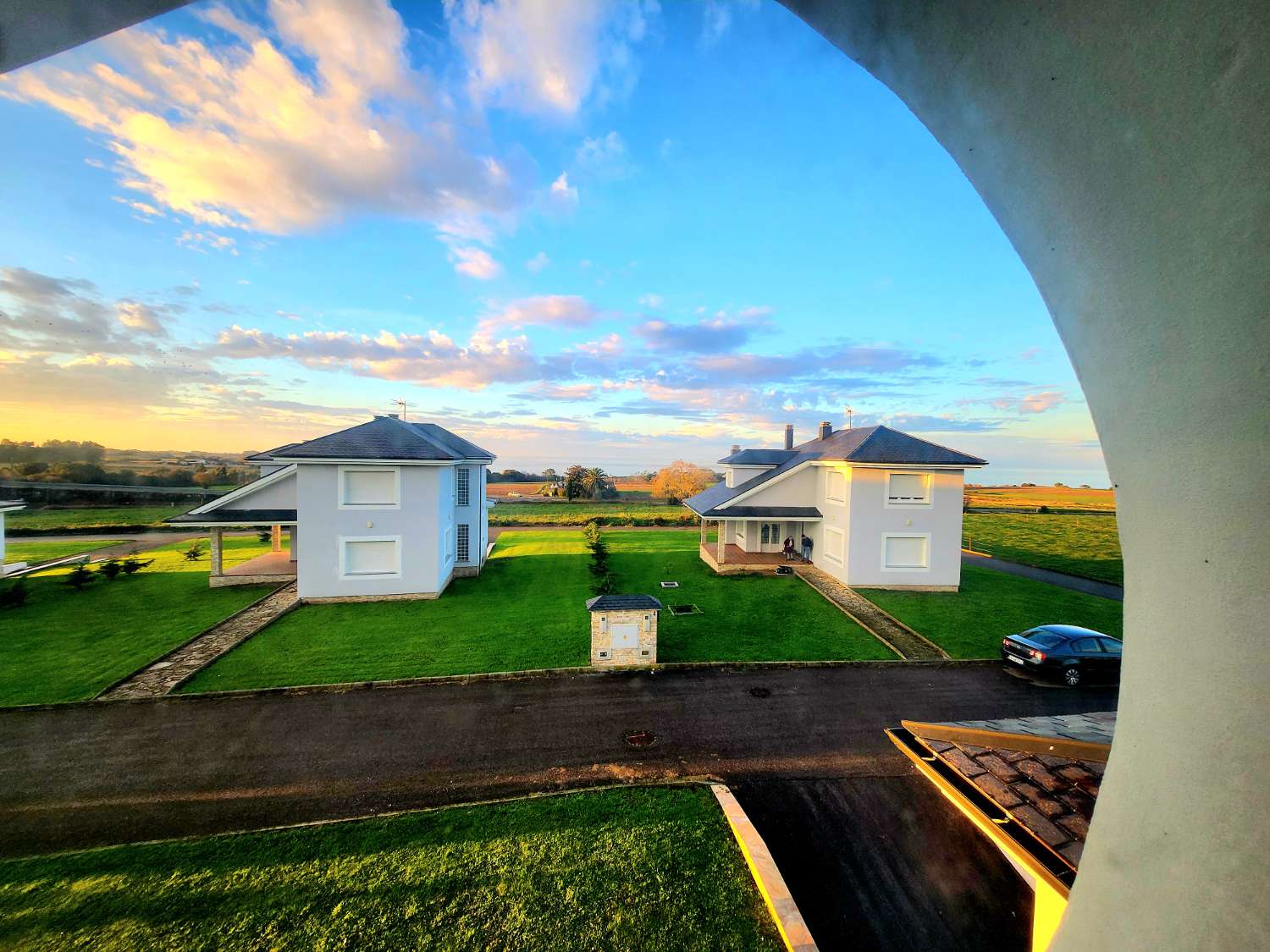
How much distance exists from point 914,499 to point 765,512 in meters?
5.77

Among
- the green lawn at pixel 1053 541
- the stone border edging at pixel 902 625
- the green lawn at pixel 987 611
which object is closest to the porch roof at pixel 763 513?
the green lawn at pixel 987 611

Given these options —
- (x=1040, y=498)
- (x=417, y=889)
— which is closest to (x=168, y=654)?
(x=417, y=889)

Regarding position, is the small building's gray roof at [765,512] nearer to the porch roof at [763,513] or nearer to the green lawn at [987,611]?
the porch roof at [763,513]

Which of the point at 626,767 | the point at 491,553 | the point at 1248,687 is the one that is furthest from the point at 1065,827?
the point at 491,553

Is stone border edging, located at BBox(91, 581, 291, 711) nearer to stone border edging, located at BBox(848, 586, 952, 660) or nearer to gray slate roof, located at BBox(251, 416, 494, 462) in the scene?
gray slate roof, located at BBox(251, 416, 494, 462)

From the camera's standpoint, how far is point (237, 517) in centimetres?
1655

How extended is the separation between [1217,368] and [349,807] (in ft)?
31.4

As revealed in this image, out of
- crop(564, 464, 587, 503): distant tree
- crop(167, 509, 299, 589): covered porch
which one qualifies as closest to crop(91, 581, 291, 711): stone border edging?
crop(167, 509, 299, 589): covered porch

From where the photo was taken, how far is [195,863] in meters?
5.79

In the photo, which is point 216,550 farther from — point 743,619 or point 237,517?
point 743,619

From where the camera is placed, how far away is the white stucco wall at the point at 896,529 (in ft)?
59.7

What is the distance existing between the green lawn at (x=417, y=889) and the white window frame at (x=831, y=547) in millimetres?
14038

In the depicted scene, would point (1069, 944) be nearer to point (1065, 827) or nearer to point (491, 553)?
point (1065, 827)

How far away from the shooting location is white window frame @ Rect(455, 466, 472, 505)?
64.4 ft
